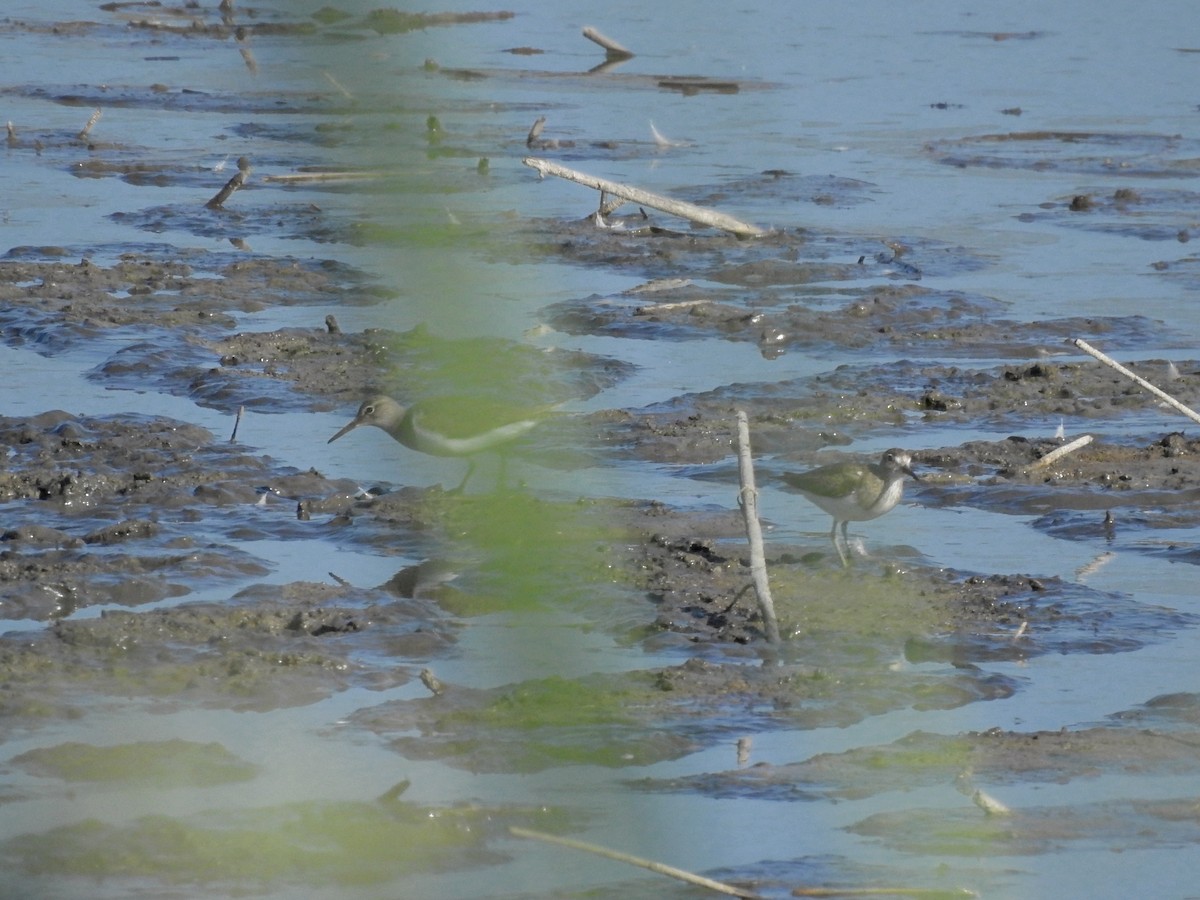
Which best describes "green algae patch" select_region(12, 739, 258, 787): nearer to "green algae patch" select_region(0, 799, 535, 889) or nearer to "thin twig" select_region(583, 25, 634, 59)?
"green algae patch" select_region(0, 799, 535, 889)

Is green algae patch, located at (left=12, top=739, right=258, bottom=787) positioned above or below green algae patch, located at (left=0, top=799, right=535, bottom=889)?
below

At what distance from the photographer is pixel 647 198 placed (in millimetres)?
8328

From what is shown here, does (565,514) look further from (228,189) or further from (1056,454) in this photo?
(228,189)

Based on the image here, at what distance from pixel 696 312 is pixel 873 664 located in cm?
507

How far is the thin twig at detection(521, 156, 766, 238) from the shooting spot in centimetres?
518

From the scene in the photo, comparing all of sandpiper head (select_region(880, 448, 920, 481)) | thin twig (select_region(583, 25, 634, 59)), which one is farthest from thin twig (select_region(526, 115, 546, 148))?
sandpiper head (select_region(880, 448, 920, 481))

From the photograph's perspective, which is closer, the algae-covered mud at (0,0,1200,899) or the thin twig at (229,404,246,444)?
the algae-covered mud at (0,0,1200,899)

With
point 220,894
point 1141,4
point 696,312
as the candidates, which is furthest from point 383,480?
point 1141,4

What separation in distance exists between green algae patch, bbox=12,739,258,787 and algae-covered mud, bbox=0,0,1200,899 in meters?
0.01

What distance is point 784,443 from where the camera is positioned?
8.41m

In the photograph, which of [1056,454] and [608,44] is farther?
[608,44]

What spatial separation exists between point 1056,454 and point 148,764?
14.2 feet

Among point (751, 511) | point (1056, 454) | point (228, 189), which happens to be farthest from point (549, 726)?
point (228, 189)

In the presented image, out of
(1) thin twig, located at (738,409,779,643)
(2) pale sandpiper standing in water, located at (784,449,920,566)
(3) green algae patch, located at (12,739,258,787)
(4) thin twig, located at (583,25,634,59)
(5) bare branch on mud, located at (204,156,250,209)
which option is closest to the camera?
(1) thin twig, located at (738,409,779,643)
